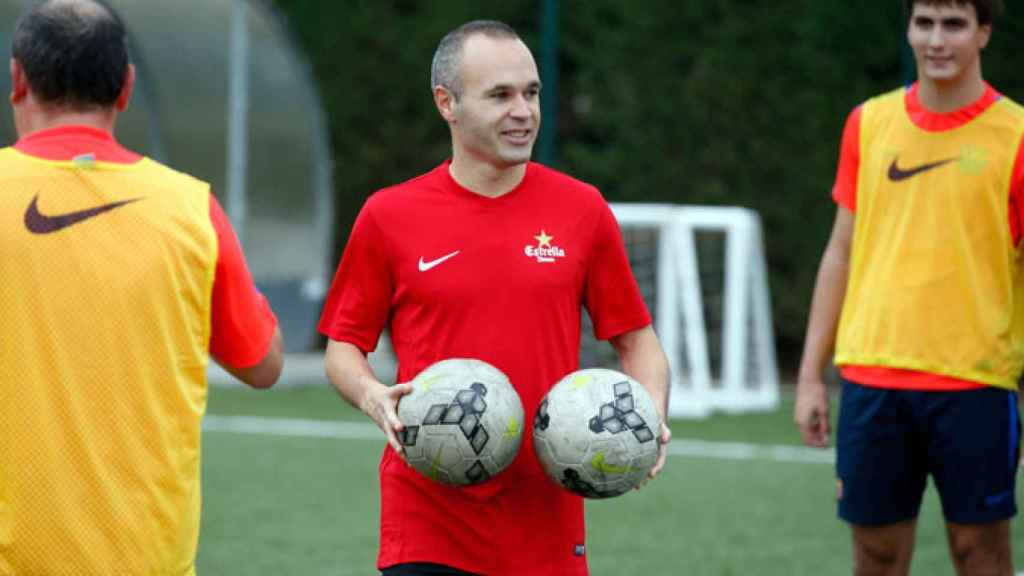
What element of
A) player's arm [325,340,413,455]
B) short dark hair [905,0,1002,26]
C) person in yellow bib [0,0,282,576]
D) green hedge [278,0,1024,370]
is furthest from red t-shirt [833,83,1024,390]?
green hedge [278,0,1024,370]

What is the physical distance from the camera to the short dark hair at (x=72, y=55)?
161 inches

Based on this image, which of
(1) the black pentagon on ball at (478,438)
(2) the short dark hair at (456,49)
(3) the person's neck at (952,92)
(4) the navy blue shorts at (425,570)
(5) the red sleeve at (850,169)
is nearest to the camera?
(1) the black pentagon on ball at (478,438)

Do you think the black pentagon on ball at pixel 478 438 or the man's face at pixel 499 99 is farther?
the man's face at pixel 499 99

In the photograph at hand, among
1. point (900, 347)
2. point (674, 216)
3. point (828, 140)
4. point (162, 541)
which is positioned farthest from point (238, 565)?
point (828, 140)

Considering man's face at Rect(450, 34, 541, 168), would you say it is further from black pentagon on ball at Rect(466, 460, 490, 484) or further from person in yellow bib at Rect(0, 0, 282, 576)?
person in yellow bib at Rect(0, 0, 282, 576)

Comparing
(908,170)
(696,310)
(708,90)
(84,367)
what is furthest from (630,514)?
(708,90)

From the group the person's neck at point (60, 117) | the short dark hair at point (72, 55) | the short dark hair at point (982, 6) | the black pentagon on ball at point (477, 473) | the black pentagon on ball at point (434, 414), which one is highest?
the short dark hair at point (72, 55)

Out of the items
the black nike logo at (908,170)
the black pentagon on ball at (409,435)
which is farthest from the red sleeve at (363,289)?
the black nike logo at (908,170)

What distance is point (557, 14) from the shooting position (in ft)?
60.5

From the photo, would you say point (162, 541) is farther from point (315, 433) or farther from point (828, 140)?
point (828, 140)

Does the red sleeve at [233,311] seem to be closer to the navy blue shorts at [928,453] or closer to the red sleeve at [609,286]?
the red sleeve at [609,286]

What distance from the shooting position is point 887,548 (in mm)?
6320

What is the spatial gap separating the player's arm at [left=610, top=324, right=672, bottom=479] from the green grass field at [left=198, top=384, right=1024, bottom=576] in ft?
12.9

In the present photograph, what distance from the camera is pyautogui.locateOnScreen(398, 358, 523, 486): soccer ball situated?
4523mm
